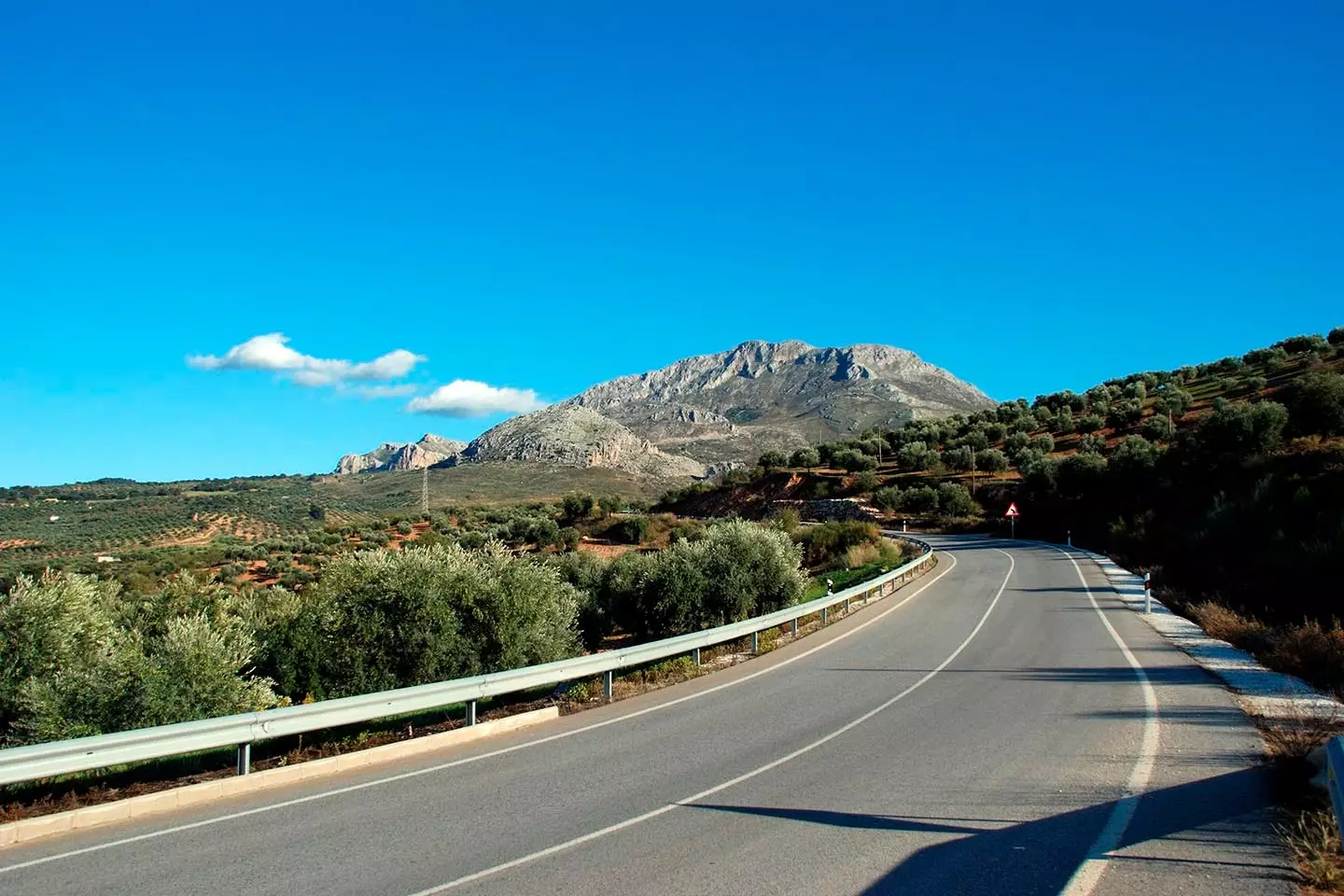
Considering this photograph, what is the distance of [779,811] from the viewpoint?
665 centimetres

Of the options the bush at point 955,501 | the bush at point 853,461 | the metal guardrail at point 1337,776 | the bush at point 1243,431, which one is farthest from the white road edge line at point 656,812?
the bush at point 853,461

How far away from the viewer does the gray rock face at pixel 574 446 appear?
119 metres

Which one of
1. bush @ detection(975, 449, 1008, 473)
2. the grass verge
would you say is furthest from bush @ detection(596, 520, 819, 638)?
bush @ detection(975, 449, 1008, 473)

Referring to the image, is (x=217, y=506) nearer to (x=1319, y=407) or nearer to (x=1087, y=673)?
(x=1087, y=673)

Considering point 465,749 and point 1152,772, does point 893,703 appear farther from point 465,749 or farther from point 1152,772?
point 465,749

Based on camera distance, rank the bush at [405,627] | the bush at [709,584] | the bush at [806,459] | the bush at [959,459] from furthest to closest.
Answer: the bush at [806,459]
the bush at [959,459]
the bush at [709,584]
the bush at [405,627]

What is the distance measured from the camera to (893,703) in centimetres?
1084

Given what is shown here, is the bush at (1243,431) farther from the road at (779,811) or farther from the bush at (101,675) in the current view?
the bush at (101,675)

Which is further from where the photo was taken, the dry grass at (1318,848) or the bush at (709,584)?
the bush at (709,584)

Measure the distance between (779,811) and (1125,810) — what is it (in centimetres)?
248

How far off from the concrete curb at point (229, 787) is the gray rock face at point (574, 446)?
104740 millimetres

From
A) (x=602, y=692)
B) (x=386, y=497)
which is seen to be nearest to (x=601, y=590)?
(x=602, y=692)

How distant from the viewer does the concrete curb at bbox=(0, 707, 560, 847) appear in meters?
6.52

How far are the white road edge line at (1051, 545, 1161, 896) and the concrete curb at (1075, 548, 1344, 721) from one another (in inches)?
41.3
